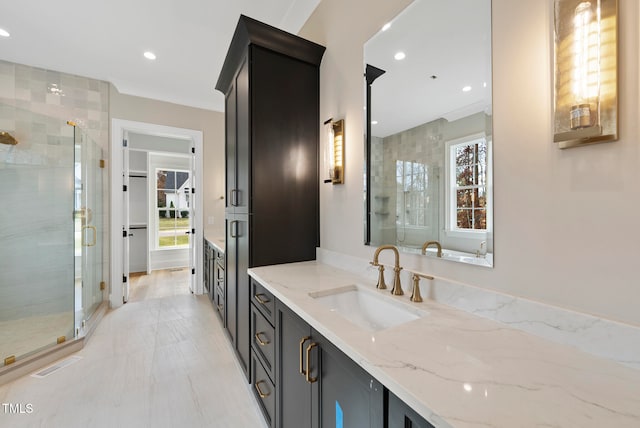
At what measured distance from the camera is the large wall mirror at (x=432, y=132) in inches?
40.3

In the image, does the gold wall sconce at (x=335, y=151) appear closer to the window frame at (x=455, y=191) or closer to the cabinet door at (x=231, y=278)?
the window frame at (x=455, y=191)

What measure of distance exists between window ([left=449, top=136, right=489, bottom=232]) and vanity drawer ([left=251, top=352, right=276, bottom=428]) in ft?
4.15

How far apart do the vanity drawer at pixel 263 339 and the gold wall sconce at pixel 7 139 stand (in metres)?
3.12

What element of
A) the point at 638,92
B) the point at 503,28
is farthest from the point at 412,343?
the point at 503,28

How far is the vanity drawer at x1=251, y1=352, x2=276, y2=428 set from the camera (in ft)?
4.61

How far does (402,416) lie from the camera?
2.05ft

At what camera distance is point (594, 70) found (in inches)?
28.4

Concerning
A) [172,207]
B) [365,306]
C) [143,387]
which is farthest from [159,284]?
[365,306]

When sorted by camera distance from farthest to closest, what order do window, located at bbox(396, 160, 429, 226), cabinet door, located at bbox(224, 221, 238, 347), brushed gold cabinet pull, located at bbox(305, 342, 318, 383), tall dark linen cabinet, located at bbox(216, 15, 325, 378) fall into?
1. cabinet door, located at bbox(224, 221, 238, 347)
2. tall dark linen cabinet, located at bbox(216, 15, 325, 378)
3. window, located at bbox(396, 160, 429, 226)
4. brushed gold cabinet pull, located at bbox(305, 342, 318, 383)

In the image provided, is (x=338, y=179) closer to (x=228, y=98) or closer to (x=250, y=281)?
(x=250, y=281)

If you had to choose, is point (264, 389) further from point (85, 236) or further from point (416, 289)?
point (85, 236)

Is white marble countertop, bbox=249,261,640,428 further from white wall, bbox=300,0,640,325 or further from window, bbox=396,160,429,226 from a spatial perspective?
window, bbox=396,160,429,226

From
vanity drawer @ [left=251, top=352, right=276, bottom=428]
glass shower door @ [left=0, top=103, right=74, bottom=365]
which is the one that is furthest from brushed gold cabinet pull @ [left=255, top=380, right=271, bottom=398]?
glass shower door @ [left=0, top=103, right=74, bottom=365]

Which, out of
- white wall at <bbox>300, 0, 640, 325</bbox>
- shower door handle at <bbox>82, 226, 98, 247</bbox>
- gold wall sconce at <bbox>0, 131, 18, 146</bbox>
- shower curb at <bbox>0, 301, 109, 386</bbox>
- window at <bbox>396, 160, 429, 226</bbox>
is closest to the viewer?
white wall at <bbox>300, 0, 640, 325</bbox>
